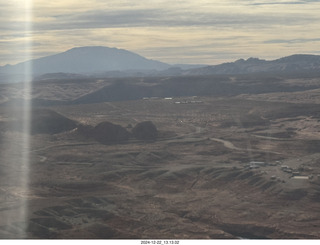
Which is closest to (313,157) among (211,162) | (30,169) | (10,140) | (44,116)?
(211,162)

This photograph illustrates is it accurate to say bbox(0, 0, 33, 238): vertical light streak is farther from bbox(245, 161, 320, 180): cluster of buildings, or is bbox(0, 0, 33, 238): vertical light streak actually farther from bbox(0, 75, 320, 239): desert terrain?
bbox(245, 161, 320, 180): cluster of buildings

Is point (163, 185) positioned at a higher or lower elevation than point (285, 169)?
lower

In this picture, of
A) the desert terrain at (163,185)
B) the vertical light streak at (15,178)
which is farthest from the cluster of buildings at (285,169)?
the vertical light streak at (15,178)

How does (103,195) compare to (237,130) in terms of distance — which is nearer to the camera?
(103,195)

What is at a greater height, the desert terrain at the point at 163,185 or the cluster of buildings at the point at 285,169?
the cluster of buildings at the point at 285,169

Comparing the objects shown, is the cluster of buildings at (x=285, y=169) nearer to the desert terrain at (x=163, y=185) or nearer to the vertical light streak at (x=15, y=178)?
the desert terrain at (x=163, y=185)

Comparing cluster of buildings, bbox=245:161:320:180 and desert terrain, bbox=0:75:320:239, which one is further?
cluster of buildings, bbox=245:161:320:180

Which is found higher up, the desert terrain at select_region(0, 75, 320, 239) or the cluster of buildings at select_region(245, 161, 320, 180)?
the cluster of buildings at select_region(245, 161, 320, 180)

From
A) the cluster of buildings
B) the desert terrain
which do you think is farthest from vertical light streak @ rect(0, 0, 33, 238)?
the cluster of buildings

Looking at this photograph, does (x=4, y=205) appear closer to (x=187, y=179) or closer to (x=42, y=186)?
(x=42, y=186)

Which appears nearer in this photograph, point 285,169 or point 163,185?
point 163,185

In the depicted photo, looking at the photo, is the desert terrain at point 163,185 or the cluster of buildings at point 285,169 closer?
the desert terrain at point 163,185
